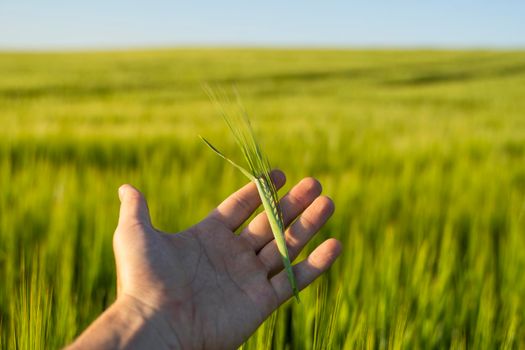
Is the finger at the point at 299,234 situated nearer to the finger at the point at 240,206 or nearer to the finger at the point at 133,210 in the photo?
the finger at the point at 240,206

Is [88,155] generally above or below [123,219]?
below

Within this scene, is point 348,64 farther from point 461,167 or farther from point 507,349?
point 507,349

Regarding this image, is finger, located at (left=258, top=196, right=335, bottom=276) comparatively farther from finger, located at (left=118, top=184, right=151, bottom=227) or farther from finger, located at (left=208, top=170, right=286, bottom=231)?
finger, located at (left=118, top=184, right=151, bottom=227)

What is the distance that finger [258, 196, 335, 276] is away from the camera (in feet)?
3.70

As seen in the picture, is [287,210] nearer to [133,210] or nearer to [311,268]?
[311,268]

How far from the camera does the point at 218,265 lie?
1.10m

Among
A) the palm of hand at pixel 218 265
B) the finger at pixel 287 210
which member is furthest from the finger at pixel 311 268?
the finger at pixel 287 210

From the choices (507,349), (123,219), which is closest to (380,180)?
(507,349)

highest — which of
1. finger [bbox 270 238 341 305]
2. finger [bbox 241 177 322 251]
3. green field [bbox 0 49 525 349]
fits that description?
finger [bbox 241 177 322 251]

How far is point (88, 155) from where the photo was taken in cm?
274

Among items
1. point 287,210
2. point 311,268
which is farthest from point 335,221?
point 311,268

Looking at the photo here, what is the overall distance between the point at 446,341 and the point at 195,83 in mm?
10580

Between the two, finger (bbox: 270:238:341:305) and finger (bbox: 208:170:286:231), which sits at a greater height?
finger (bbox: 208:170:286:231)

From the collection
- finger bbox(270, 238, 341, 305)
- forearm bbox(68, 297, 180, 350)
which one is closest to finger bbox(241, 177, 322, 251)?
finger bbox(270, 238, 341, 305)
